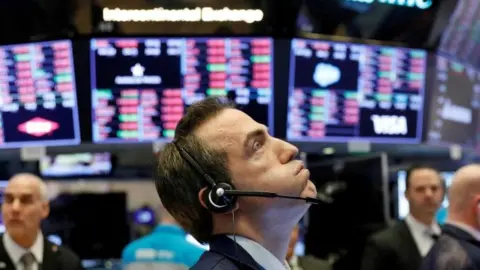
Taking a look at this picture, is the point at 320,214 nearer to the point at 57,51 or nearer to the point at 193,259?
the point at 193,259

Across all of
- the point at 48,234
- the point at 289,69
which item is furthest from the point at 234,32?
the point at 48,234

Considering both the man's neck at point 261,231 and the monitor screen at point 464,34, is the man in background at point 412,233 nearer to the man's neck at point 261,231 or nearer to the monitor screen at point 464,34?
the monitor screen at point 464,34

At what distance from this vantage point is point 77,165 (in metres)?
3.97

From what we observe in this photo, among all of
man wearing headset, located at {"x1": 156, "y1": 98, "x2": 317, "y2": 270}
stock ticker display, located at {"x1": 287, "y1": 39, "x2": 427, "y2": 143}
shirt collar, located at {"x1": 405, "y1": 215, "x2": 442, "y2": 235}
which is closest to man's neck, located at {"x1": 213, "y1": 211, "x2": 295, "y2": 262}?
→ man wearing headset, located at {"x1": 156, "y1": 98, "x2": 317, "y2": 270}

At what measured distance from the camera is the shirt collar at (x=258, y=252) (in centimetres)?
139

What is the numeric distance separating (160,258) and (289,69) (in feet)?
3.78

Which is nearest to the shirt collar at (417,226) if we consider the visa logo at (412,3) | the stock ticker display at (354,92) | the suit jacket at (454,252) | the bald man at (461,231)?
the stock ticker display at (354,92)

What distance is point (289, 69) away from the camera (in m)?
3.52

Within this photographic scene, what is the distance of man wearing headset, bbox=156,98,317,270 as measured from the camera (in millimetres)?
1392

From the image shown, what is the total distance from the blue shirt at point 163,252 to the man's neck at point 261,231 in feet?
6.08

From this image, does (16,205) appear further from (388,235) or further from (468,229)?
(468,229)

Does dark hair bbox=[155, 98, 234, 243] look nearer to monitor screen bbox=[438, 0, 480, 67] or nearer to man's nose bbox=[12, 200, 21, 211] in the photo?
man's nose bbox=[12, 200, 21, 211]

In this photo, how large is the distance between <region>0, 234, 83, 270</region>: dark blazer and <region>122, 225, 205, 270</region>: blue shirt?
10.7 inches

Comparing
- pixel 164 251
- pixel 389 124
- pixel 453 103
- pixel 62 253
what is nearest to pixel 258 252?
pixel 164 251
